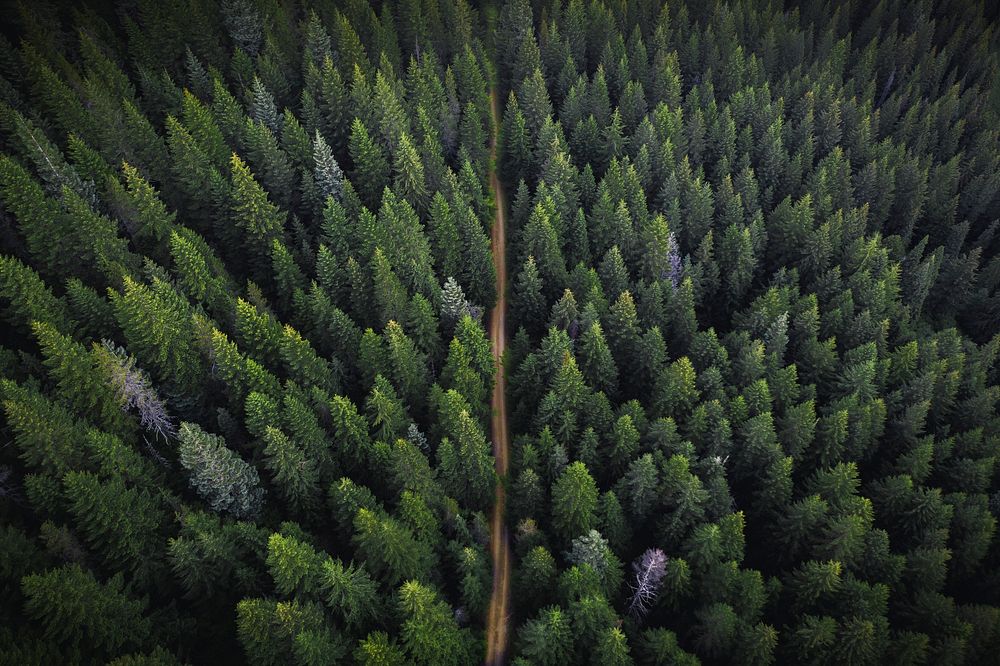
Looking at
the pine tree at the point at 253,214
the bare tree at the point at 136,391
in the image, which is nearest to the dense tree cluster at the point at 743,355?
the pine tree at the point at 253,214

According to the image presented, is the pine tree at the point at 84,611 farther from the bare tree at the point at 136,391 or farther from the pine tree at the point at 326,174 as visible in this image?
the pine tree at the point at 326,174

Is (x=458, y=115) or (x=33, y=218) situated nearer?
(x=33, y=218)

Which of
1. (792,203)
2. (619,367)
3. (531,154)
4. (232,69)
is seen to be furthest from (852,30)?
(232,69)

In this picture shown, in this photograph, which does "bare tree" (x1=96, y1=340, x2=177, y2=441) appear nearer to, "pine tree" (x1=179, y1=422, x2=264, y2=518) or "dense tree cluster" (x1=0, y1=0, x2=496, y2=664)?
"dense tree cluster" (x1=0, y1=0, x2=496, y2=664)

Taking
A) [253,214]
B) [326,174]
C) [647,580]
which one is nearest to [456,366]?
[647,580]

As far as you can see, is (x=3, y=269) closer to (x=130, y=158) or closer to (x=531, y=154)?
(x=130, y=158)

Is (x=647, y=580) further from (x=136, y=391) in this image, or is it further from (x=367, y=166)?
(x=367, y=166)
